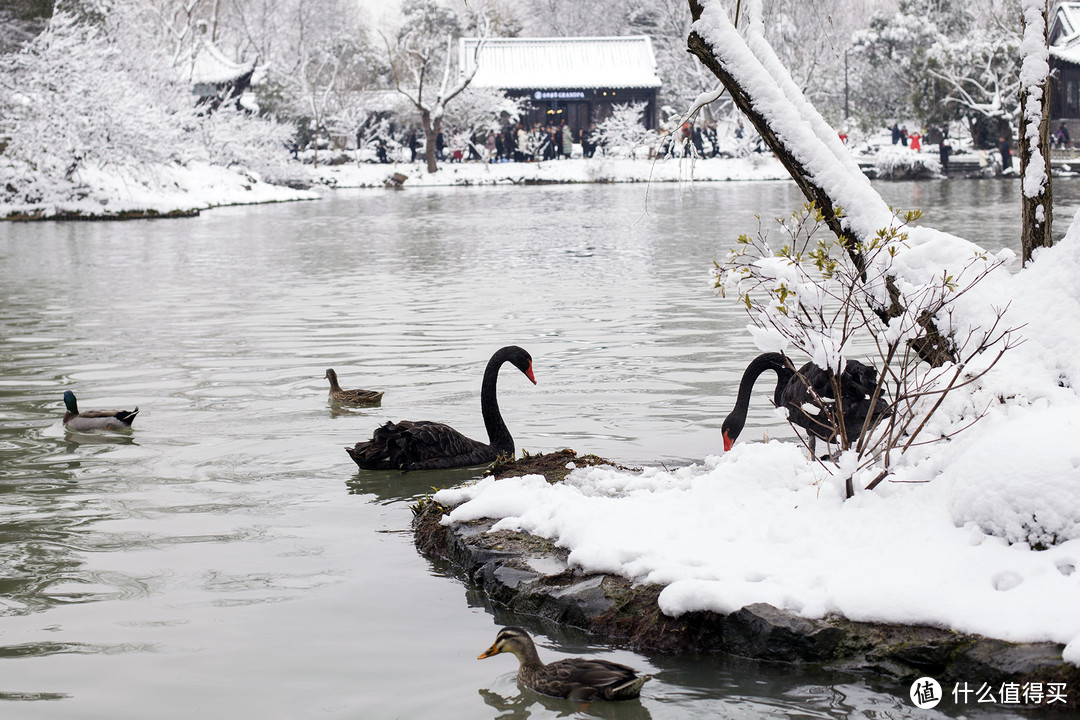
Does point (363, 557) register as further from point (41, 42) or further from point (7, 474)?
point (41, 42)

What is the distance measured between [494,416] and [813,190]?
8.59ft

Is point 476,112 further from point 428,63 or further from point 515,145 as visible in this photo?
point 428,63

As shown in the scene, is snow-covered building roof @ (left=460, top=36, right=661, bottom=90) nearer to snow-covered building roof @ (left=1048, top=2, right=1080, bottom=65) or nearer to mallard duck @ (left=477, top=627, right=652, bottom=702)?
snow-covered building roof @ (left=1048, top=2, right=1080, bottom=65)

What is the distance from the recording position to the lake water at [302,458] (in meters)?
4.81

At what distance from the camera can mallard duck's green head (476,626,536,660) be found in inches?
184

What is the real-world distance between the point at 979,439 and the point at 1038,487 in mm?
510

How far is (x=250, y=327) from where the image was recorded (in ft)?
47.8

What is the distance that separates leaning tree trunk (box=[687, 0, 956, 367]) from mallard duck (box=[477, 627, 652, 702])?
268 cm

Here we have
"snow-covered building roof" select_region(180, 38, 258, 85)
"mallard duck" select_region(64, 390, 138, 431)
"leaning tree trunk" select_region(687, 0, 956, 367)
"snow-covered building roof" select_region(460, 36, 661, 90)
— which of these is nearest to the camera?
"leaning tree trunk" select_region(687, 0, 956, 367)

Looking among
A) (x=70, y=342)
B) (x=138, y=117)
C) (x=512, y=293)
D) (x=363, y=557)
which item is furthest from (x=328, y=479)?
(x=138, y=117)

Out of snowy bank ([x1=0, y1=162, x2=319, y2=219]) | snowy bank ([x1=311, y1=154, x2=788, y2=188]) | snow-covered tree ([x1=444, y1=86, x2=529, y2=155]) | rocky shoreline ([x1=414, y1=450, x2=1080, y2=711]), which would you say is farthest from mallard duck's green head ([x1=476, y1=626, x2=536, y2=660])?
snow-covered tree ([x1=444, y1=86, x2=529, y2=155])

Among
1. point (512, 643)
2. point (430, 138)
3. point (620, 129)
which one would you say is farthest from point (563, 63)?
point (512, 643)

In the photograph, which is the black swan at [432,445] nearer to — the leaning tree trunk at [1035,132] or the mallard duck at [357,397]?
the mallard duck at [357,397]

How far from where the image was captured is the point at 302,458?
8.52 meters
